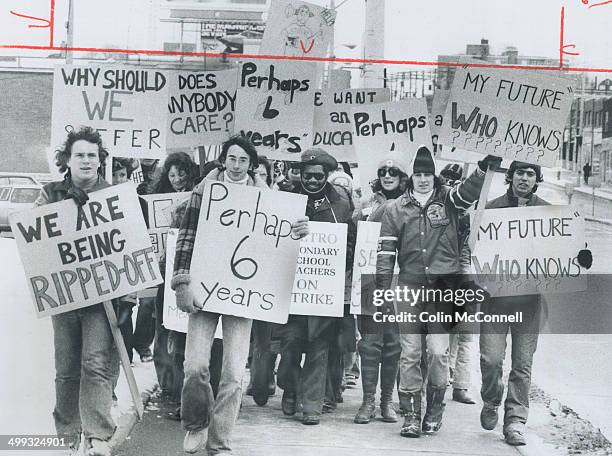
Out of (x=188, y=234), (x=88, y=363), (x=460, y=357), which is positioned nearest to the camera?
(x=88, y=363)

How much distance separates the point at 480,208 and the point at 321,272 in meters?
1.02

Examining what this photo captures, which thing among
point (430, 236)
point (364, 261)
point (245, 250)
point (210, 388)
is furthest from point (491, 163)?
point (210, 388)

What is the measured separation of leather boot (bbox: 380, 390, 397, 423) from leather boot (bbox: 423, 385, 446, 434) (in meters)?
0.23

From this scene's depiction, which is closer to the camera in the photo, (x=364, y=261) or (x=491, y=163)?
(x=491, y=163)

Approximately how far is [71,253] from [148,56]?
4.24 feet

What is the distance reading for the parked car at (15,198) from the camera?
536 centimetres

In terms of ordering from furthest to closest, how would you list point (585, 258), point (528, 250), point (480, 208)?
point (585, 258), point (528, 250), point (480, 208)

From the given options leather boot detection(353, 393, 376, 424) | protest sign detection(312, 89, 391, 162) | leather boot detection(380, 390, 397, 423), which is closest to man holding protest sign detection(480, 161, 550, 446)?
leather boot detection(380, 390, 397, 423)

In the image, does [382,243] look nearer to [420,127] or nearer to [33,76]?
[420,127]

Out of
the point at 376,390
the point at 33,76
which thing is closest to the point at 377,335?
the point at 376,390

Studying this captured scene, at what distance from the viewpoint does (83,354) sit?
5238mm

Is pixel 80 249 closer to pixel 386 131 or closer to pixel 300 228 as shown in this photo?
pixel 300 228

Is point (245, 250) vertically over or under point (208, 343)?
over

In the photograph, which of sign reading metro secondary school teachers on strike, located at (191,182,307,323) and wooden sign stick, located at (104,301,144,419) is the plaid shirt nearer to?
sign reading metro secondary school teachers on strike, located at (191,182,307,323)
